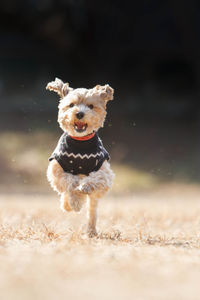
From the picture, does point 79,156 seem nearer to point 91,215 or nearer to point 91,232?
point 91,215

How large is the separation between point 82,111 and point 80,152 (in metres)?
0.51

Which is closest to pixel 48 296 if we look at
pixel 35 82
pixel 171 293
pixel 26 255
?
pixel 171 293

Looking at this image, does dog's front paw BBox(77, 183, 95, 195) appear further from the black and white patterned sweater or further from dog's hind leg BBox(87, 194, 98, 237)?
dog's hind leg BBox(87, 194, 98, 237)

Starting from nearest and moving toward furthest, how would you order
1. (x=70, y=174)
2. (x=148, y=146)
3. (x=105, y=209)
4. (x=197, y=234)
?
1. (x=70, y=174)
2. (x=197, y=234)
3. (x=105, y=209)
4. (x=148, y=146)

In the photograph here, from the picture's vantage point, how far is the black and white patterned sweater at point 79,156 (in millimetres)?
5988

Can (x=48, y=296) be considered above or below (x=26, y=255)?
below

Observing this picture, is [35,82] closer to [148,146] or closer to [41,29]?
[41,29]

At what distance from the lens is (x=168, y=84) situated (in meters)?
21.8

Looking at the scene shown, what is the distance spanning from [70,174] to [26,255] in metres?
1.43

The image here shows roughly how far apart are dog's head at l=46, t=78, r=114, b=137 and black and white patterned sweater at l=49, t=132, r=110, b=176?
0.58 ft

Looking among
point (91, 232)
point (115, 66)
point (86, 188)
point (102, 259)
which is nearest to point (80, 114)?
point (86, 188)

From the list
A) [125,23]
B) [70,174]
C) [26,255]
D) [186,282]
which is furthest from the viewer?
[125,23]

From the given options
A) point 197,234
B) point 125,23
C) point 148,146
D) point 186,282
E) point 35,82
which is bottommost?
point 186,282

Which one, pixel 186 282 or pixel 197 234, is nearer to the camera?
pixel 186 282
